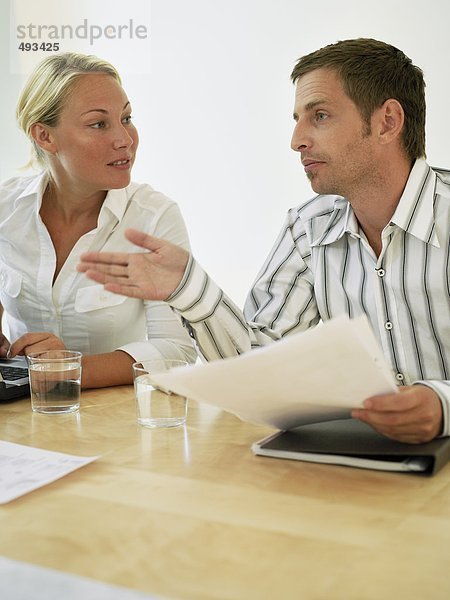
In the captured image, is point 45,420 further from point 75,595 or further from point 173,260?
point 75,595

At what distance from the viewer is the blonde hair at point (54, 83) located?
2172 millimetres

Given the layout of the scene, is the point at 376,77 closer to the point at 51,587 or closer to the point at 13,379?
the point at 13,379

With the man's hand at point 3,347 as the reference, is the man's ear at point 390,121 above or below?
above

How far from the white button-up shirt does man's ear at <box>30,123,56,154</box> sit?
0.31 feet

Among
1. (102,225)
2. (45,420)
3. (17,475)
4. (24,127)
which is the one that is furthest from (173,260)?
(24,127)

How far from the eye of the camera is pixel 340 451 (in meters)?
1.09

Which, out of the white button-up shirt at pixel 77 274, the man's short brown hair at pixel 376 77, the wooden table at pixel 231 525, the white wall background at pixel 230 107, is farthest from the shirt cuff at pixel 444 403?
the white wall background at pixel 230 107

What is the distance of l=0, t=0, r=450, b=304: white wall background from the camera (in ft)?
11.7

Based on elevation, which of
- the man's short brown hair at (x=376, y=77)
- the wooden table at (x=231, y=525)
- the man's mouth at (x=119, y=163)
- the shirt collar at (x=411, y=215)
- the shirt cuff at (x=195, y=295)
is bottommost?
the wooden table at (x=231, y=525)

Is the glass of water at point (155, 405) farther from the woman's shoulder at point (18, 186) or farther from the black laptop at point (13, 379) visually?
the woman's shoulder at point (18, 186)

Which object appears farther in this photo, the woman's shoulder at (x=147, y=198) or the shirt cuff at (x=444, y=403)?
the woman's shoulder at (x=147, y=198)

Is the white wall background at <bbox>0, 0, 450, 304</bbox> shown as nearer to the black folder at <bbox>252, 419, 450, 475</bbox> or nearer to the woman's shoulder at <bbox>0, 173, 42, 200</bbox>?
the woman's shoulder at <bbox>0, 173, 42, 200</bbox>

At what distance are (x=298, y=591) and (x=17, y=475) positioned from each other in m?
0.48

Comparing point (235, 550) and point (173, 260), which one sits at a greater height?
point (173, 260)
